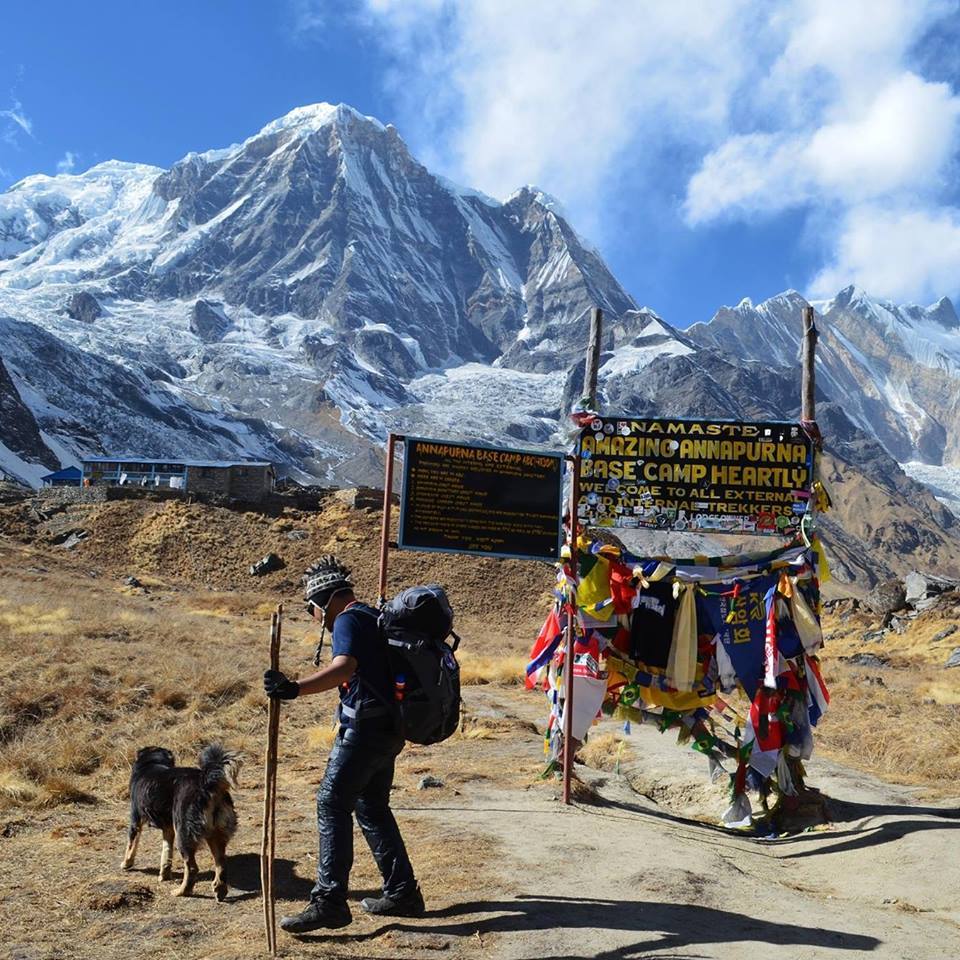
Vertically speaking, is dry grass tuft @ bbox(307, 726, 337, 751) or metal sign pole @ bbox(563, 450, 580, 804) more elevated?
metal sign pole @ bbox(563, 450, 580, 804)

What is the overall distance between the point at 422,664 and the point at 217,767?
1.68m

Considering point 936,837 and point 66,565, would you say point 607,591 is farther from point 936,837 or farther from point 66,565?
point 66,565

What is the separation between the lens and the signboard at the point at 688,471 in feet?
33.2

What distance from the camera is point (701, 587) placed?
32.9 feet

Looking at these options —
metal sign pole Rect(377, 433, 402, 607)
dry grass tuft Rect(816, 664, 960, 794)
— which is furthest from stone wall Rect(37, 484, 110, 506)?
metal sign pole Rect(377, 433, 402, 607)

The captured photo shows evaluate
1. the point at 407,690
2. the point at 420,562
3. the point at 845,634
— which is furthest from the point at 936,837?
the point at 420,562

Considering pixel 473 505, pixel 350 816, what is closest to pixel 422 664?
pixel 350 816

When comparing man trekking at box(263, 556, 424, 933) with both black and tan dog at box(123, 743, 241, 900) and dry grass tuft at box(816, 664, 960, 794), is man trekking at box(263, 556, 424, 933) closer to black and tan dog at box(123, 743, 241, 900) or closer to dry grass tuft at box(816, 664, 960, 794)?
black and tan dog at box(123, 743, 241, 900)

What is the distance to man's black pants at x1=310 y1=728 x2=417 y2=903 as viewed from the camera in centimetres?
542

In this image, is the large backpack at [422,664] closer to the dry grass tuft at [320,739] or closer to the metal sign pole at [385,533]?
the metal sign pole at [385,533]

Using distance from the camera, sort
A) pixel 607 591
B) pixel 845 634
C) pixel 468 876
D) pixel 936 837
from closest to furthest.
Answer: pixel 468 876, pixel 936 837, pixel 607 591, pixel 845 634

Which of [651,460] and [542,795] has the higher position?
[651,460]

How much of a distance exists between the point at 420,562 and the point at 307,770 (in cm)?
3021

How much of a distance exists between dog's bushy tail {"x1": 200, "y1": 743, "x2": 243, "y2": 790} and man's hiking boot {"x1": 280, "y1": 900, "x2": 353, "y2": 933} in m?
1.05
